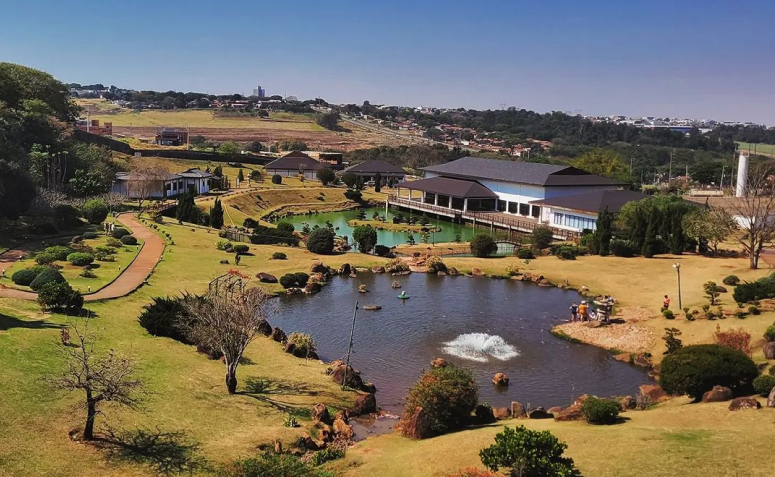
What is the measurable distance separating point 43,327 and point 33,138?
52086mm

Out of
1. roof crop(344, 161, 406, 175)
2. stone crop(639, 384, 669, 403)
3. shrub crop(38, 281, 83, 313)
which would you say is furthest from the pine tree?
roof crop(344, 161, 406, 175)

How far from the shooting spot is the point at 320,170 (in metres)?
111

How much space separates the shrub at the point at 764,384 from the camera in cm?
2209

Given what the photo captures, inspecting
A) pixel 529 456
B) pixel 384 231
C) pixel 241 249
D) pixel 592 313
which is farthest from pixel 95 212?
pixel 529 456

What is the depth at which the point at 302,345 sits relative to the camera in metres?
31.9

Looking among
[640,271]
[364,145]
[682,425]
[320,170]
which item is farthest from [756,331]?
[364,145]

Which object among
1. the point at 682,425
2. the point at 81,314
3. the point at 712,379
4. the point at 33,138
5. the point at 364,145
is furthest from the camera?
the point at 364,145

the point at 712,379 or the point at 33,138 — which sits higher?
the point at 33,138

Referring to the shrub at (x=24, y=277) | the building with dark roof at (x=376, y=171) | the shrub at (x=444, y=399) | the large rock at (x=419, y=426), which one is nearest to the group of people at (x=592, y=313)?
the shrub at (x=444, y=399)

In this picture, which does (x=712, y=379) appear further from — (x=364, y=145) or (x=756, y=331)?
(x=364, y=145)

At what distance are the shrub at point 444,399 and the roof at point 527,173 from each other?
203 ft

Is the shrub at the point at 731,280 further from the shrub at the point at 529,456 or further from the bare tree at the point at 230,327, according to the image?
the bare tree at the point at 230,327

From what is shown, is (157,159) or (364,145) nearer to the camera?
(157,159)

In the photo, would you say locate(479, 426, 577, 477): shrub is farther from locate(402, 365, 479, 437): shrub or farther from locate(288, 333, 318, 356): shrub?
locate(288, 333, 318, 356): shrub
